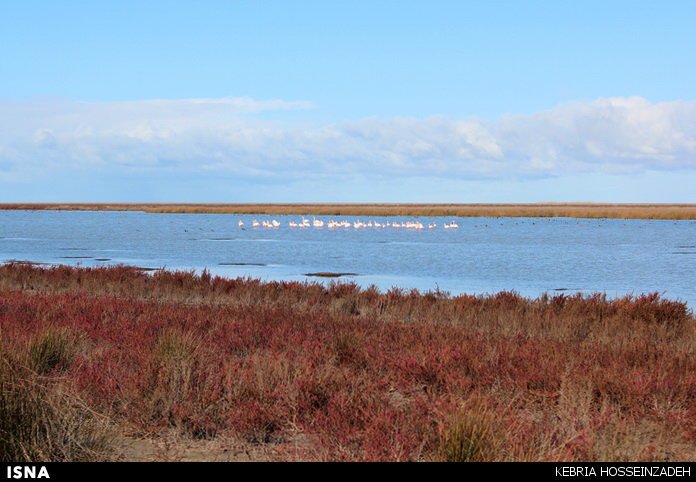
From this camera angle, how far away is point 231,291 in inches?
701

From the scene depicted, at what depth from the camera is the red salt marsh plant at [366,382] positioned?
554 centimetres

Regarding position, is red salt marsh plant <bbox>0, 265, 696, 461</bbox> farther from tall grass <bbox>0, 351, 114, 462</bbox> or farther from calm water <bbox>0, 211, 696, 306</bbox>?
calm water <bbox>0, 211, 696, 306</bbox>

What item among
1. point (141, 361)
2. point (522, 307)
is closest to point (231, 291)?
point (522, 307)

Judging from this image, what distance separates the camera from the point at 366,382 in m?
7.32

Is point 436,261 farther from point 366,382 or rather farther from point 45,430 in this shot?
point 45,430

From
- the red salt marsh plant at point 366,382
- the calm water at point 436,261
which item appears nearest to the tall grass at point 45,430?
the red salt marsh plant at point 366,382

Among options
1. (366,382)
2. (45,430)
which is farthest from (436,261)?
(45,430)

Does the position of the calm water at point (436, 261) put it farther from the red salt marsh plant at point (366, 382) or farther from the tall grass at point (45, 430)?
the tall grass at point (45, 430)

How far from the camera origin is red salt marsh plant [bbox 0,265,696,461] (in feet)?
18.2

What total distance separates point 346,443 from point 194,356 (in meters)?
2.68

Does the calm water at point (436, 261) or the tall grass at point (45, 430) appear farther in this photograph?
the calm water at point (436, 261)

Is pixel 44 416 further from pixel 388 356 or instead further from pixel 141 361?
pixel 388 356

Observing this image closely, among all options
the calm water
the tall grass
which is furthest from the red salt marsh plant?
the calm water

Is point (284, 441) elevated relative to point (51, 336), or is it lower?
lower
